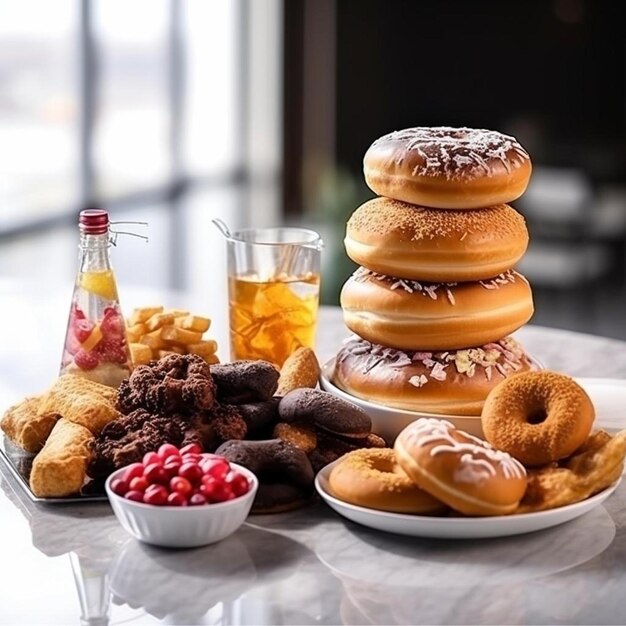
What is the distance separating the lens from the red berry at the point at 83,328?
1513 mm

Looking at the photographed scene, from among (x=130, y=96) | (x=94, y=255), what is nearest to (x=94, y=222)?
(x=94, y=255)

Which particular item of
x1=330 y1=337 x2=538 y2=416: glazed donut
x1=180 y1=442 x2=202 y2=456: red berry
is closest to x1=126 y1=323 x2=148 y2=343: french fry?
x1=330 y1=337 x2=538 y2=416: glazed donut

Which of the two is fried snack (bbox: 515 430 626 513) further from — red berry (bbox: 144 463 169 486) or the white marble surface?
red berry (bbox: 144 463 169 486)

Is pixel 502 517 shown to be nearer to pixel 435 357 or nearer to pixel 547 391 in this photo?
pixel 547 391

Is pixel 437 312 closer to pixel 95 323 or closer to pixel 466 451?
pixel 466 451

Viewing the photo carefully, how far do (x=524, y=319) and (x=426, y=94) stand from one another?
319 cm

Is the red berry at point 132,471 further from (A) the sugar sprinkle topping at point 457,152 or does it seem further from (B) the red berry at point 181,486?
(A) the sugar sprinkle topping at point 457,152

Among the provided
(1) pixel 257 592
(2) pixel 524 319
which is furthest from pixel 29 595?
(2) pixel 524 319

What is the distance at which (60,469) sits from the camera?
1.26 metres

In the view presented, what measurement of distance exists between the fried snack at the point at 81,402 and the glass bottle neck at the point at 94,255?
145 mm

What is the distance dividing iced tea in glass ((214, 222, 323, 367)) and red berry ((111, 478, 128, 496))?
551 mm

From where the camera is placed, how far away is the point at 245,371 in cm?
134

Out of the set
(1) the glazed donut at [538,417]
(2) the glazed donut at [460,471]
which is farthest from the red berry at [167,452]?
(1) the glazed donut at [538,417]

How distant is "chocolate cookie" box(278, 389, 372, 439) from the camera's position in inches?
51.6
